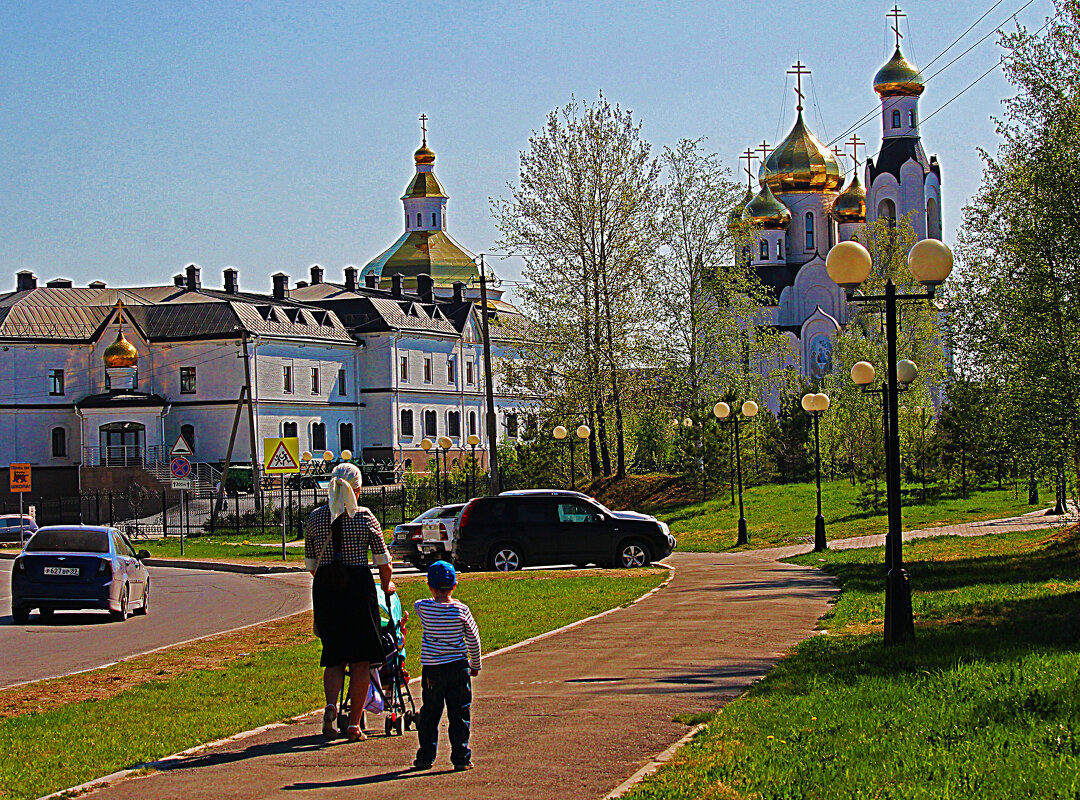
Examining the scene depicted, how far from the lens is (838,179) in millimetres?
84625

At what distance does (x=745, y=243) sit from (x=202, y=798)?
137 ft

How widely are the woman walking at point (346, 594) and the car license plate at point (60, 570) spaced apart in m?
11.7

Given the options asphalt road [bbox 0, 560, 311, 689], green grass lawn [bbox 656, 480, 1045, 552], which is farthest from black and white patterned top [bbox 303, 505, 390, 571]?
green grass lawn [bbox 656, 480, 1045, 552]

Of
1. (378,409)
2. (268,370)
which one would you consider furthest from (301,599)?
(378,409)

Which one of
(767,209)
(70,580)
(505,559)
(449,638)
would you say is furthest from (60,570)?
Result: (767,209)

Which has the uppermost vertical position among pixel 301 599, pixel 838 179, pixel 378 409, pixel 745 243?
pixel 838 179

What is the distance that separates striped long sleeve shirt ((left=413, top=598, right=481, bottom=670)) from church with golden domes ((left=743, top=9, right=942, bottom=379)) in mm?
71091

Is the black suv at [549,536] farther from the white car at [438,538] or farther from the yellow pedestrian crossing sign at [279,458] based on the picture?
the yellow pedestrian crossing sign at [279,458]

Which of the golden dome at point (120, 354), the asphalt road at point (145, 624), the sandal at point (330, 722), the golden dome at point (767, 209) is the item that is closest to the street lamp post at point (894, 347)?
the sandal at point (330, 722)

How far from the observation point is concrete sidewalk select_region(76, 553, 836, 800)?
23.5 ft

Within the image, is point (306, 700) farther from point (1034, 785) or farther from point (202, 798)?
point (1034, 785)

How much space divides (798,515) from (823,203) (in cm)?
5310

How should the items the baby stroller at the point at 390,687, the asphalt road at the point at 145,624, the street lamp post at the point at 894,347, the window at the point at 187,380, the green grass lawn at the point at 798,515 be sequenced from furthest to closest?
the window at the point at 187,380 < the green grass lawn at the point at 798,515 < the asphalt road at the point at 145,624 < the street lamp post at the point at 894,347 < the baby stroller at the point at 390,687

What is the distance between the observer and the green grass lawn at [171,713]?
318 inches
